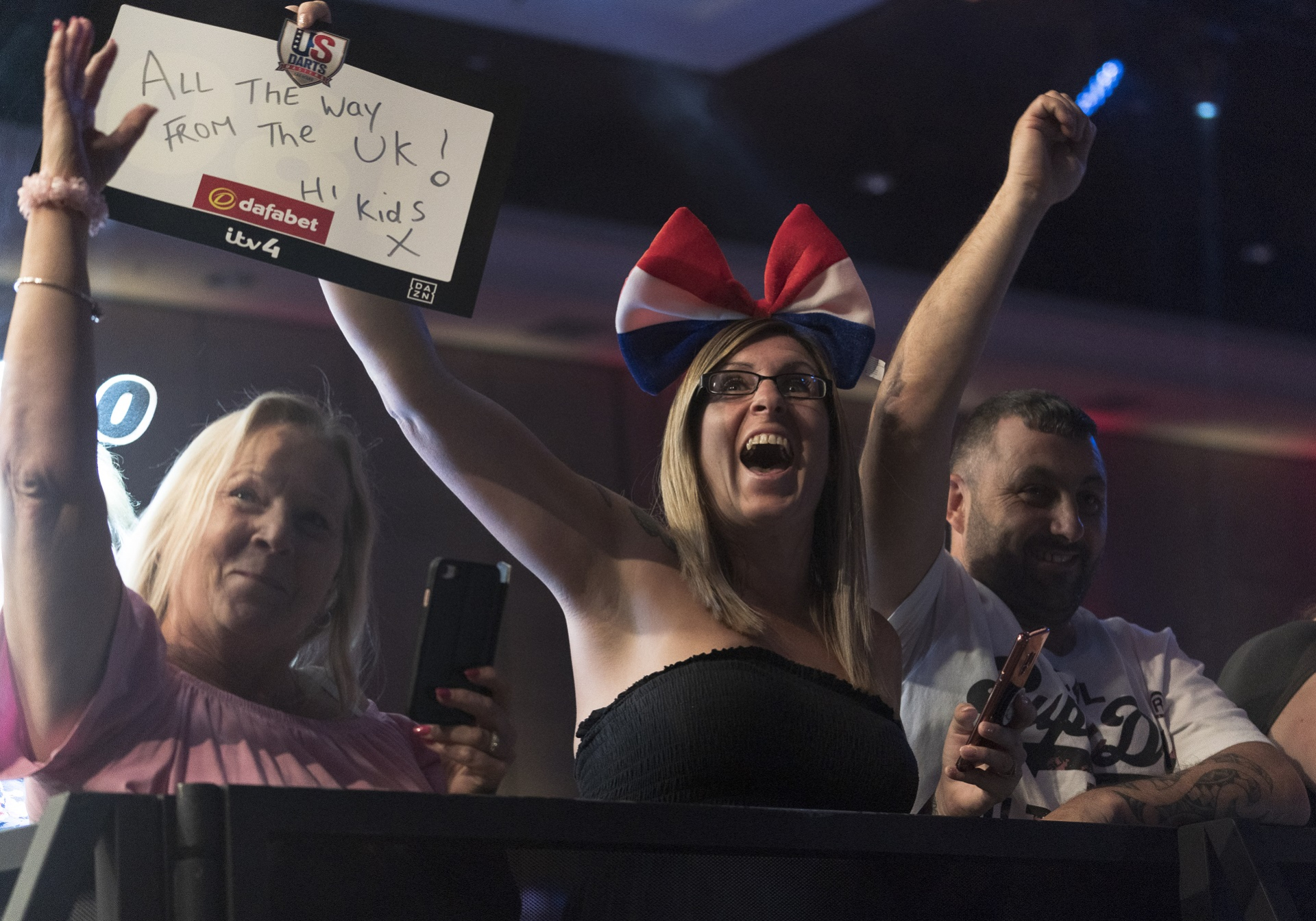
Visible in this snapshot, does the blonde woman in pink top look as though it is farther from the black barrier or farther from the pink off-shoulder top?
the black barrier

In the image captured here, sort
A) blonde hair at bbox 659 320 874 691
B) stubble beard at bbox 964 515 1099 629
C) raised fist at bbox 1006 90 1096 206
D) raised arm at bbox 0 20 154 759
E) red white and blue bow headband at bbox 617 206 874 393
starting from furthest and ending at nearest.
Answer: stubble beard at bbox 964 515 1099 629 < raised fist at bbox 1006 90 1096 206 < red white and blue bow headband at bbox 617 206 874 393 < blonde hair at bbox 659 320 874 691 < raised arm at bbox 0 20 154 759

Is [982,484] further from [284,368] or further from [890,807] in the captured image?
[284,368]

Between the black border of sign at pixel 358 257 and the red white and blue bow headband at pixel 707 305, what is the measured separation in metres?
0.28

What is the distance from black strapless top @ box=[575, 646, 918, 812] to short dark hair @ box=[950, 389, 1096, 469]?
27.1 inches

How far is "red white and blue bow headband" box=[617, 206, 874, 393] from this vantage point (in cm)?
146

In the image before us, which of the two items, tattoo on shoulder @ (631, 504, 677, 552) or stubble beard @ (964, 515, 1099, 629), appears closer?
tattoo on shoulder @ (631, 504, 677, 552)

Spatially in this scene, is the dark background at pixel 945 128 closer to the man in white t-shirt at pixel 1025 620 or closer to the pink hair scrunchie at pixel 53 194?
the man in white t-shirt at pixel 1025 620

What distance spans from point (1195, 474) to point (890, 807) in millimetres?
5366

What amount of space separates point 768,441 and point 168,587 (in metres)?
0.58

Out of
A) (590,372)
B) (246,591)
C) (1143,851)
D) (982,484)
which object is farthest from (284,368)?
(1143,851)

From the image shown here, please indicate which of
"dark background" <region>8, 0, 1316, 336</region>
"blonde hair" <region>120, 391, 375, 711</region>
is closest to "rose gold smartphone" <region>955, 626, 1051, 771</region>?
"blonde hair" <region>120, 391, 375, 711</region>

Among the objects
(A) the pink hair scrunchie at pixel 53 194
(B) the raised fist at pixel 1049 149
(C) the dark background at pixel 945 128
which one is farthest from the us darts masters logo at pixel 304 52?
(C) the dark background at pixel 945 128

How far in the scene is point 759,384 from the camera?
1.39m

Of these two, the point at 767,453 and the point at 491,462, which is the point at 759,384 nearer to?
the point at 767,453
